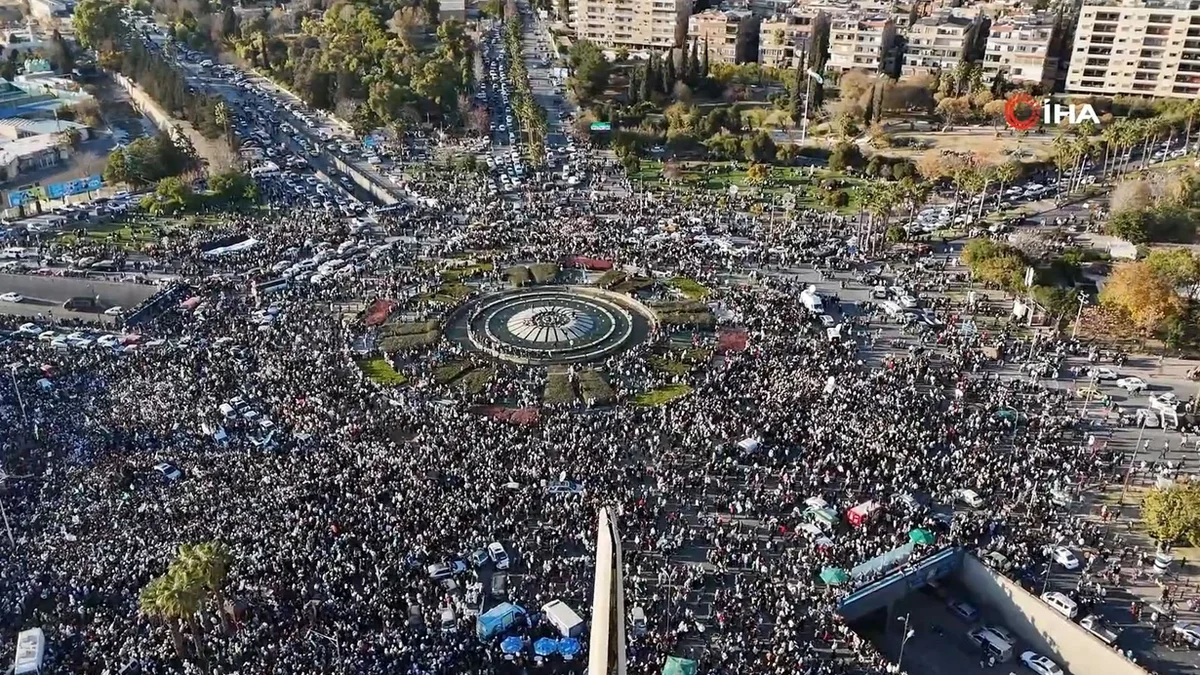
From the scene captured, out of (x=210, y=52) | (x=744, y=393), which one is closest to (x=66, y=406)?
(x=744, y=393)

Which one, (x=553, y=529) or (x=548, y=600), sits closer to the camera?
(x=548, y=600)

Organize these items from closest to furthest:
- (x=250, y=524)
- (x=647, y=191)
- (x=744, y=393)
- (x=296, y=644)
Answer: (x=296, y=644), (x=250, y=524), (x=744, y=393), (x=647, y=191)

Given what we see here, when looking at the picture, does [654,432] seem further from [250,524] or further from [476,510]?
[250,524]

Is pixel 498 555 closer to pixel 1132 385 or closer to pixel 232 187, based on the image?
pixel 1132 385

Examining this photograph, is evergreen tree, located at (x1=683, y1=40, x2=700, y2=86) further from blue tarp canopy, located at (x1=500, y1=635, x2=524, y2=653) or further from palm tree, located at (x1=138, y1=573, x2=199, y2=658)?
palm tree, located at (x1=138, y1=573, x2=199, y2=658)

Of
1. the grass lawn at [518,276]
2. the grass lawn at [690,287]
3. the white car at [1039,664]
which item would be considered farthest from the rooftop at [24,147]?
the white car at [1039,664]
